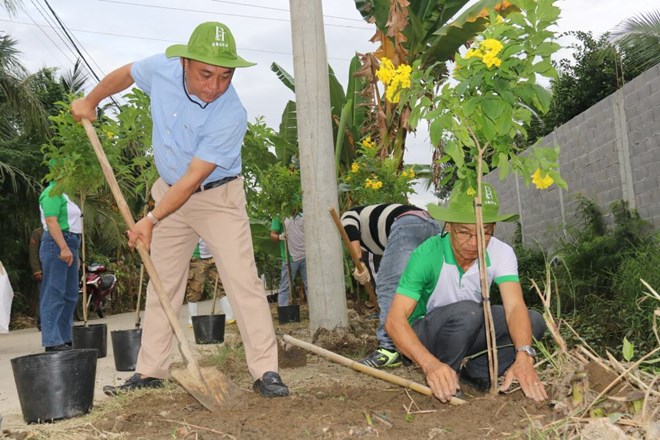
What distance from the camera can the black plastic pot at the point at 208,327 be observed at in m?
7.55

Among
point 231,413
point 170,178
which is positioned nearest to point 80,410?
point 231,413

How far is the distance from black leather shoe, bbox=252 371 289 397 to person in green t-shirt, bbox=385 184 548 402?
0.77 metres

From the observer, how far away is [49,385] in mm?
3906

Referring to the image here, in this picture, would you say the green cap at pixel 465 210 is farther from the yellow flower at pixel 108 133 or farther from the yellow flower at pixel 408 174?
the yellow flower at pixel 408 174

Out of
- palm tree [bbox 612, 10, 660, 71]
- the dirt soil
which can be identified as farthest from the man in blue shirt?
palm tree [bbox 612, 10, 660, 71]

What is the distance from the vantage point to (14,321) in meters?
13.3

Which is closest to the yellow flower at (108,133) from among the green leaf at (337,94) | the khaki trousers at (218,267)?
the khaki trousers at (218,267)

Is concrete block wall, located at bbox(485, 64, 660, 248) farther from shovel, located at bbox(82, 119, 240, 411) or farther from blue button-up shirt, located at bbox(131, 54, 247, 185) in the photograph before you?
shovel, located at bbox(82, 119, 240, 411)

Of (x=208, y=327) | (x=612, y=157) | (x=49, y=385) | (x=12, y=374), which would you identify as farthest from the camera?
(x=612, y=157)

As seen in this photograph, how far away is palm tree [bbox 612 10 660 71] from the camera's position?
2202cm

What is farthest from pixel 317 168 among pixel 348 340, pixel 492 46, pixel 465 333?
pixel 492 46

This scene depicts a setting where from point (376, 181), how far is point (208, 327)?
322 cm

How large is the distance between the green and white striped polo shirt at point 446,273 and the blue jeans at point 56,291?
3.74m

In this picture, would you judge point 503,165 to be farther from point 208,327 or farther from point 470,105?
point 208,327
